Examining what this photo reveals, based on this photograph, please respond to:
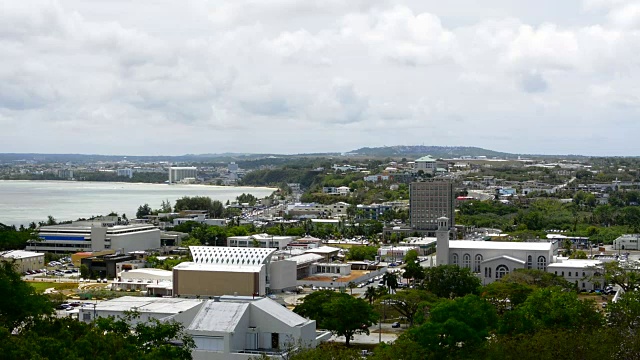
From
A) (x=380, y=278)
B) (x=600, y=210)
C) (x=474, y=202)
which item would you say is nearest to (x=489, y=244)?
(x=380, y=278)

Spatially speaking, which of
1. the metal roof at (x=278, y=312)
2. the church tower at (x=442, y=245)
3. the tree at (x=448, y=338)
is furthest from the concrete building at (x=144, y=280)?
the tree at (x=448, y=338)

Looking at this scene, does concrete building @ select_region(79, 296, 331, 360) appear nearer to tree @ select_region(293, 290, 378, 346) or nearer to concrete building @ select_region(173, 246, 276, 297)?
tree @ select_region(293, 290, 378, 346)

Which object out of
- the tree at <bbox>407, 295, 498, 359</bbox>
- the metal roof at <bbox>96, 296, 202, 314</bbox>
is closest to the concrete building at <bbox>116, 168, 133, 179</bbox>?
the metal roof at <bbox>96, 296, 202, 314</bbox>

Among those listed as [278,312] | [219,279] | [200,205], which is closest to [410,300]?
[278,312]

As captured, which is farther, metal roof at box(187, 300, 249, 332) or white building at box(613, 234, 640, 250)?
white building at box(613, 234, 640, 250)

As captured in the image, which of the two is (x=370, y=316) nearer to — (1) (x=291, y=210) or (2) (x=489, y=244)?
(2) (x=489, y=244)

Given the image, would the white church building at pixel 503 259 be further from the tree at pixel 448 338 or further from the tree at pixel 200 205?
the tree at pixel 200 205
